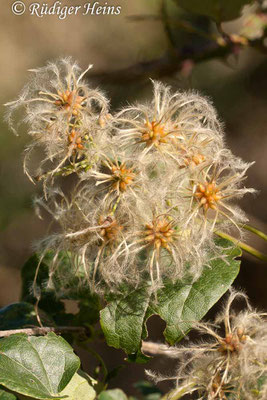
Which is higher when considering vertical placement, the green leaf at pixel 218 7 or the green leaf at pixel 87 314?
the green leaf at pixel 218 7

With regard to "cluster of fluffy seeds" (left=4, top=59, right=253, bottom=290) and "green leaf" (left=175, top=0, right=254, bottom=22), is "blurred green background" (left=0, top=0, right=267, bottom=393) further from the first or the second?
"cluster of fluffy seeds" (left=4, top=59, right=253, bottom=290)

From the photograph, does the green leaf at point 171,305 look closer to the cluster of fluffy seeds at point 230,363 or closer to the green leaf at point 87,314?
the cluster of fluffy seeds at point 230,363

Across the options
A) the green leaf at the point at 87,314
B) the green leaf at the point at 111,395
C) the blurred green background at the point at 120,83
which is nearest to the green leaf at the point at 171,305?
the green leaf at the point at 111,395

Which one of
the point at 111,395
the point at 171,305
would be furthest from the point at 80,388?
the point at 171,305

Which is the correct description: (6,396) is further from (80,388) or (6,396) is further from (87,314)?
(87,314)

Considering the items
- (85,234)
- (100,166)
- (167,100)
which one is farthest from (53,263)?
(167,100)

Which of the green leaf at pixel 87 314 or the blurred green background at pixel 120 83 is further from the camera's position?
the blurred green background at pixel 120 83
